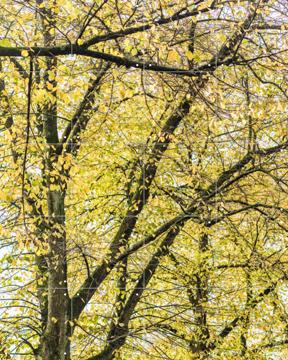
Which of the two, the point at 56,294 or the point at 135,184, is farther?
the point at 135,184

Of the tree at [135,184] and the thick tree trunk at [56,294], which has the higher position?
the tree at [135,184]

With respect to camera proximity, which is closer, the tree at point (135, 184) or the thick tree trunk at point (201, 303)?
the tree at point (135, 184)

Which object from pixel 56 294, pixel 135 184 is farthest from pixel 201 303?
pixel 56 294

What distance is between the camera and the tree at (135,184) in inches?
263

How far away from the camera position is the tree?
21.9ft

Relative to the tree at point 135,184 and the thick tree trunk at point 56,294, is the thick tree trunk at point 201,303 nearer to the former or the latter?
the tree at point 135,184

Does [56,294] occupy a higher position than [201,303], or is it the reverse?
[201,303]

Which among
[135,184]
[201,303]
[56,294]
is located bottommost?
[56,294]

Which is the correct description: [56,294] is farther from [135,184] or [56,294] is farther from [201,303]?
[201,303]

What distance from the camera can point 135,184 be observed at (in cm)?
932

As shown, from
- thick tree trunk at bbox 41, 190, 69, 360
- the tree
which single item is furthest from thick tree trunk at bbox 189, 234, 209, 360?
thick tree trunk at bbox 41, 190, 69, 360

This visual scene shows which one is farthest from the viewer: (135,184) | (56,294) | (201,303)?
(201,303)

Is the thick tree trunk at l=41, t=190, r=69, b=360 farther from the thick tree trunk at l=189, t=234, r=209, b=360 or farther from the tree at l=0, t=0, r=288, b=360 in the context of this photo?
the thick tree trunk at l=189, t=234, r=209, b=360

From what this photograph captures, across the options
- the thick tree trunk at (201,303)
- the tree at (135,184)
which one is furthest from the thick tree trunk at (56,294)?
the thick tree trunk at (201,303)
